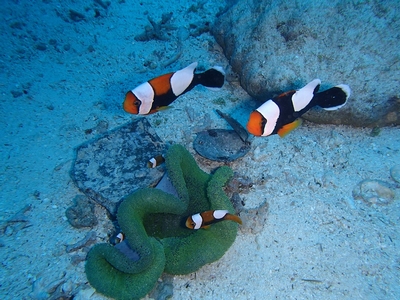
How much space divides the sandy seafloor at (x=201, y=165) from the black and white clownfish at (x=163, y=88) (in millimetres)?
1303

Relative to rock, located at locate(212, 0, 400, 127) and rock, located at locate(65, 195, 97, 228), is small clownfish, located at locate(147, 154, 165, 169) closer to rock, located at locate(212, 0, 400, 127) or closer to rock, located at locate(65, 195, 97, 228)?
rock, located at locate(65, 195, 97, 228)

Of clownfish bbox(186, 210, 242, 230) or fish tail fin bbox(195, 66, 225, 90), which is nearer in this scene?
clownfish bbox(186, 210, 242, 230)

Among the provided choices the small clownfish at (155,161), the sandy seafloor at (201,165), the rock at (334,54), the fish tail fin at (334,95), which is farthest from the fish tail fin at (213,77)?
the rock at (334,54)

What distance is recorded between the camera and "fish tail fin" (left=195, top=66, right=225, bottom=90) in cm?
287

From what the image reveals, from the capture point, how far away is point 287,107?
2.54m

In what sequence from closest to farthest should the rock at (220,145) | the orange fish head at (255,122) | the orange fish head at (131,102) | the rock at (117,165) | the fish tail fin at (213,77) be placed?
1. the orange fish head at (255,122)
2. the orange fish head at (131,102)
3. the fish tail fin at (213,77)
4. the rock at (117,165)
5. the rock at (220,145)

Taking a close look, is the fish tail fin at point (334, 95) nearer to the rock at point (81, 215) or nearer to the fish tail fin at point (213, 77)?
the fish tail fin at point (213, 77)

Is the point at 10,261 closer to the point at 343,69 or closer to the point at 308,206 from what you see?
the point at 308,206

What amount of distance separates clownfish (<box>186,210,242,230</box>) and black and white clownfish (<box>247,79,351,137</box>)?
0.86 metres

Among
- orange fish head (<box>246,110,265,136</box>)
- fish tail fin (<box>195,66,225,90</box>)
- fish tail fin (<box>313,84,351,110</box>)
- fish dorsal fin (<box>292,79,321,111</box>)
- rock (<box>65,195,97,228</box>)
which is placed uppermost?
fish tail fin (<box>195,66,225,90</box>)

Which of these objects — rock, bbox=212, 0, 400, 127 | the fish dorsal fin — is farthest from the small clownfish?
rock, bbox=212, 0, 400, 127

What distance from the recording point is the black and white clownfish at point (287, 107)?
2.38 m

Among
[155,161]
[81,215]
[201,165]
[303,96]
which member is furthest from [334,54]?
[81,215]

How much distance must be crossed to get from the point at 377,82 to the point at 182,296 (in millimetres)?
3748
